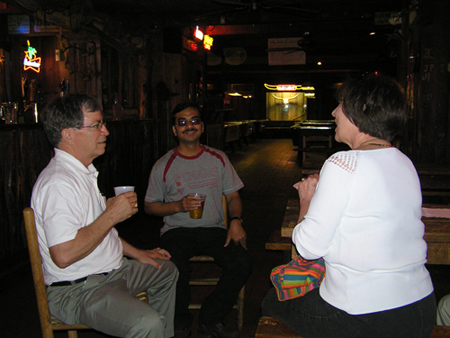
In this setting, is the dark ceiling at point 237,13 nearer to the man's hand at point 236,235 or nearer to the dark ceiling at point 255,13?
the dark ceiling at point 255,13

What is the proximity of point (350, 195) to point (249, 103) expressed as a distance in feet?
76.7

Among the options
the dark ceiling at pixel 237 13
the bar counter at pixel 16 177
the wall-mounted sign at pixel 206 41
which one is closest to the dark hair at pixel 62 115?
the bar counter at pixel 16 177

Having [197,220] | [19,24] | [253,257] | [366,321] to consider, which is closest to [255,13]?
[19,24]

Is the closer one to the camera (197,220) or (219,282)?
(219,282)

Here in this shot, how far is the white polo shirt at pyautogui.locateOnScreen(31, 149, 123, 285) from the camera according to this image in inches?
68.7

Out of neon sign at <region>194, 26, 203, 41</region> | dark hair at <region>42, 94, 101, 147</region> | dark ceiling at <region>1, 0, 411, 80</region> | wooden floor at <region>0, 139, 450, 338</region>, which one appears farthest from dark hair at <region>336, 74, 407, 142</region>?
neon sign at <region>194, 26, 203, 41</region>

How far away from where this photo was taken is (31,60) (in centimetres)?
916

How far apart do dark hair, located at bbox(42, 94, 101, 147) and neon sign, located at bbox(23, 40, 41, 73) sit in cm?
799

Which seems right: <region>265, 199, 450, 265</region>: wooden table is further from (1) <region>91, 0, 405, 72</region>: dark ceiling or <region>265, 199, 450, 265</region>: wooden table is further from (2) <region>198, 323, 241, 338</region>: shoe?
(1) <region>91, 0, 405, 72</region>: dark ceiling

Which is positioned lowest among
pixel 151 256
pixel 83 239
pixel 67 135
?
pixel 151 256

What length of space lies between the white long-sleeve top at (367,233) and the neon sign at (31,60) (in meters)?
9.15

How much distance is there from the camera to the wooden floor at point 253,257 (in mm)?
2996

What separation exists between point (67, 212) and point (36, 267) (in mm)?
276

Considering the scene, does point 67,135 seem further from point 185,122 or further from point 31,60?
point 31,60
